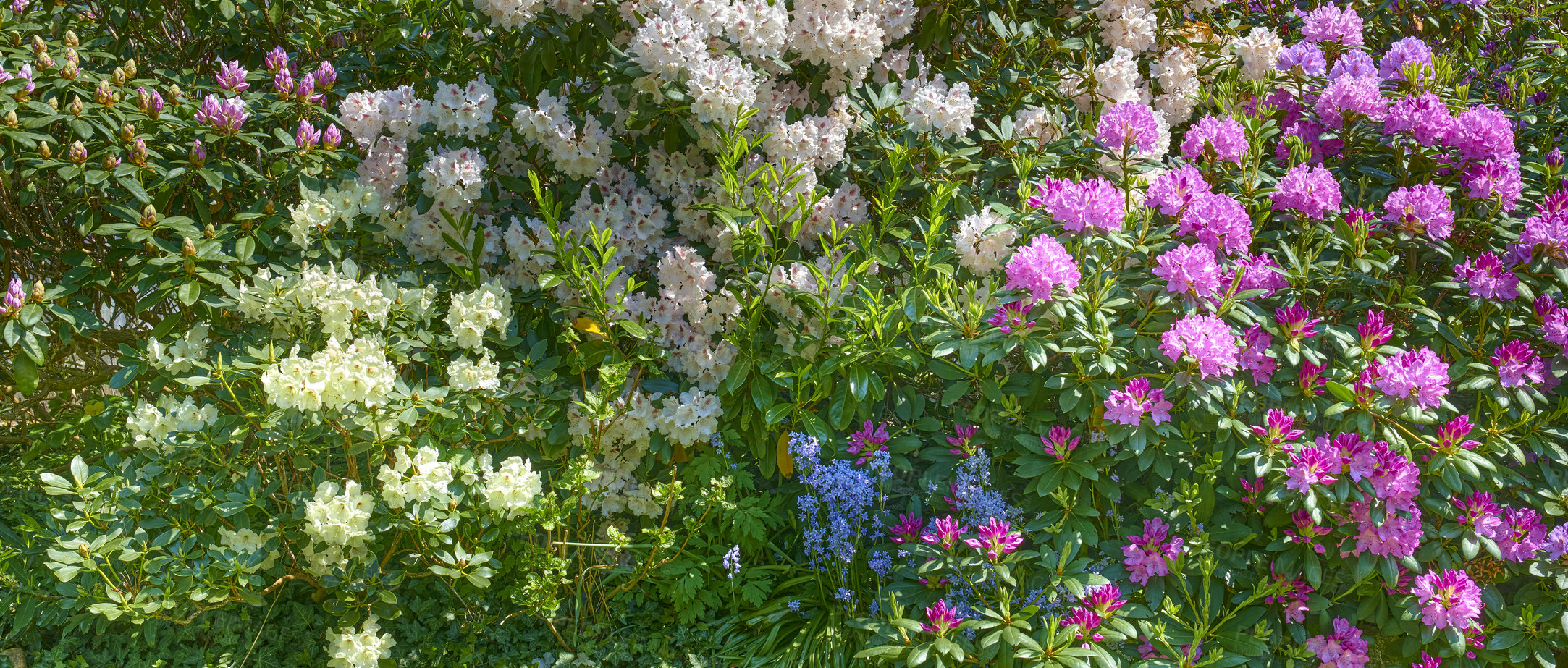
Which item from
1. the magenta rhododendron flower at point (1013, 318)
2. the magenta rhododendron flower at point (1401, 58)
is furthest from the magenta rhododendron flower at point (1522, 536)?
the magenta rhododendron flower at point (1401, 58)

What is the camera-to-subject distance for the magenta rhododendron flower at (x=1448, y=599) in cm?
225

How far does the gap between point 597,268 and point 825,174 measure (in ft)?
2.73

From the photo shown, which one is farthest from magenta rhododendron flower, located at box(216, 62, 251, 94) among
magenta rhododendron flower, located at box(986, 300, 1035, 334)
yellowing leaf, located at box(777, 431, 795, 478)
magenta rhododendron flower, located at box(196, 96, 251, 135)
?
magenta rhododendron flower, located at box(986, 300, 1035, 334)

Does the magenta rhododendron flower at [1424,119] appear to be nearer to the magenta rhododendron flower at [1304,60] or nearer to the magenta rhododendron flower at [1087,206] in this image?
the magenta rhododendron flower at [1304,60]

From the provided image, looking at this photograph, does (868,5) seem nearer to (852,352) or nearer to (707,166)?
(707,166)

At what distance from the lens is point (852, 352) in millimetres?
2506

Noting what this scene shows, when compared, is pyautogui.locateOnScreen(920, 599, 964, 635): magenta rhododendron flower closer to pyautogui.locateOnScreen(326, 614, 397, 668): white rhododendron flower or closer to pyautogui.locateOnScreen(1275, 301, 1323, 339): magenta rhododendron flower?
pyautogui.locateOnScreen(1275, 301, 1323, 339): magenta rhododendron flower

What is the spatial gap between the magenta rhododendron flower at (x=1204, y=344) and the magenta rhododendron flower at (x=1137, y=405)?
0.31 ft

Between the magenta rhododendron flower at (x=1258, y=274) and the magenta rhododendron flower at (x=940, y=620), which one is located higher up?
the magenta rhododendron flower at (x=1258, y=274)

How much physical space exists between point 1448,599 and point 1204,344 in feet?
2.71

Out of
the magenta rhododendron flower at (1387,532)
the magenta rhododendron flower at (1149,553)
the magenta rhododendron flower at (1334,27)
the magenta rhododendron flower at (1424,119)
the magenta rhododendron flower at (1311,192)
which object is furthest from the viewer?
the magenta rhododendron flower at (1334,27)

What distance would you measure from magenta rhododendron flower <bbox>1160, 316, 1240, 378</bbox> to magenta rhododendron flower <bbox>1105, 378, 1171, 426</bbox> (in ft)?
0.31

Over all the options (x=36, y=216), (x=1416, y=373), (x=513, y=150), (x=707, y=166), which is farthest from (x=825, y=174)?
(x=36, y=216)

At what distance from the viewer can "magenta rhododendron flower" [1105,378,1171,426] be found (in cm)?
224
